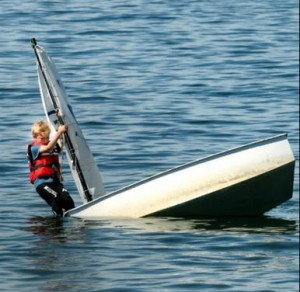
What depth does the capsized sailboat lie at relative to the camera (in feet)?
61.9

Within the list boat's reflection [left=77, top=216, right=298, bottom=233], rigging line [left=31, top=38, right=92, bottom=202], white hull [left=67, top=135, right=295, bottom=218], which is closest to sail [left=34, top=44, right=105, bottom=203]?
rigging line [left=31, top=38, right=92, bottom=202]

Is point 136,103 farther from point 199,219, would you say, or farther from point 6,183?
point 199,219

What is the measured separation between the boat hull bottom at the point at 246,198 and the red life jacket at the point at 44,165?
60.2 inches

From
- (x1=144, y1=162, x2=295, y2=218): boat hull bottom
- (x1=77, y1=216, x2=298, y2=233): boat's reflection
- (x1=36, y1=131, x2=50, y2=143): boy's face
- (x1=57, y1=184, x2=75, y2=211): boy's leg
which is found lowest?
(x1=77, y1=216, x2=298, y2=233): boat's reflection

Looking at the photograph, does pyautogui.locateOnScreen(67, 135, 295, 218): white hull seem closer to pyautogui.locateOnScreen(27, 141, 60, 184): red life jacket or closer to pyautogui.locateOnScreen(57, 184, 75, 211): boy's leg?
pyautogui.locateOnScreen(57, 184, 75, 211): boy's leg

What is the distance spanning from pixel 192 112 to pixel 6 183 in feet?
24.4

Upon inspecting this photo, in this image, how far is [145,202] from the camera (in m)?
19.0

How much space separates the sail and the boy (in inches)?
13.8

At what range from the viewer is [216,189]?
62.5ft

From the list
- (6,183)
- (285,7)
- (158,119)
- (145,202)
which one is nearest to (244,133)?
(158,119)

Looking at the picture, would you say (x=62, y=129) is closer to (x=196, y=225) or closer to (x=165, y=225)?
(x=165, y=225)

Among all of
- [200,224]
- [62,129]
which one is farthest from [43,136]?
[200,224]

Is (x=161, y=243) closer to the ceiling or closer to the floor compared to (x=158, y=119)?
closer to the floor

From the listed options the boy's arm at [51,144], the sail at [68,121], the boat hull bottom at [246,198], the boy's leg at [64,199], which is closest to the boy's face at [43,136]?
the boy's arm at [51,144]
